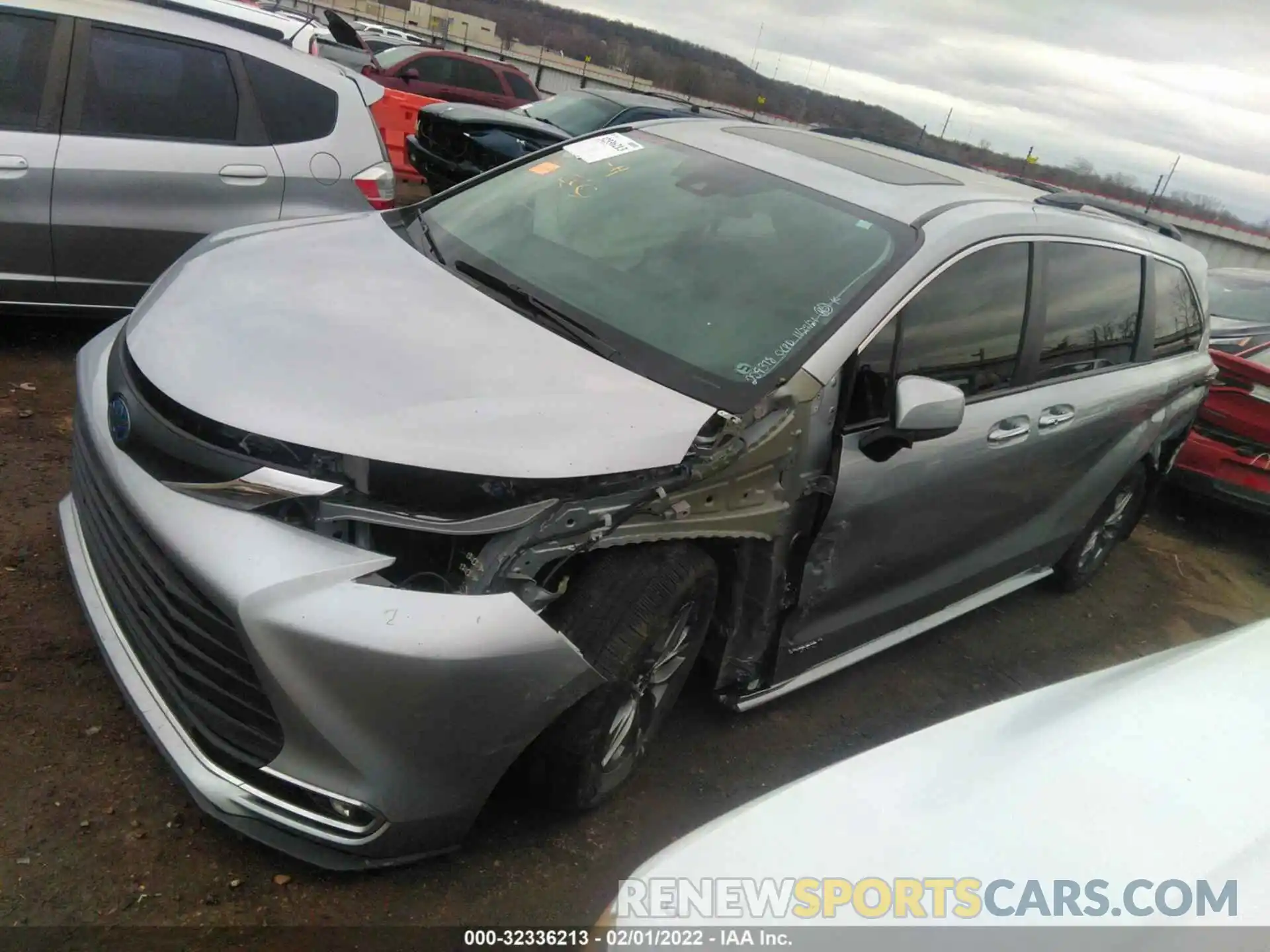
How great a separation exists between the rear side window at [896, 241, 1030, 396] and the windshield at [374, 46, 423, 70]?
12704 mm

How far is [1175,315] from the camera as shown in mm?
4230

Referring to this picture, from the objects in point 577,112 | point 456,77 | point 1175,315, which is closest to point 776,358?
point 1175,315

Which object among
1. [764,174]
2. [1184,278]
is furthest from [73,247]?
[1184,278]

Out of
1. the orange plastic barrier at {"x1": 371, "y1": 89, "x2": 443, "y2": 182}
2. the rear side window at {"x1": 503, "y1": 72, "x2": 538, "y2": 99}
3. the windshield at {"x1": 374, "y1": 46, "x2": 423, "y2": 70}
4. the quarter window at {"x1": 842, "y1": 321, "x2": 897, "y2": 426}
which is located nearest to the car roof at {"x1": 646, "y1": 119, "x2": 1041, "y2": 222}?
the quarter window at {"x1": 842, "y1": 321, "x2": 897, "y2": 426}

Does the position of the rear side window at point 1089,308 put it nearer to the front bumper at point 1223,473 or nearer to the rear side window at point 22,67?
the front bumper at point 1223,473

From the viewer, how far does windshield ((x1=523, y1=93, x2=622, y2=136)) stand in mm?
10031

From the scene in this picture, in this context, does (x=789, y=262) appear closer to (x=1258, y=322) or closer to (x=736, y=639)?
(x=736, y=639)

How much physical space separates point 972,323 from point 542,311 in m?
1.39

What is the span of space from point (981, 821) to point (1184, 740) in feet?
1.53

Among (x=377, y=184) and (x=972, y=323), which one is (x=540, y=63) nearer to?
(x=377, y=184)

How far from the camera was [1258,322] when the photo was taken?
273 inches

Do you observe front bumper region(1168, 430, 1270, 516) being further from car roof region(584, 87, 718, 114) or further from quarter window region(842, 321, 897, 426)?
car roof region(584, 87, 718, 114)

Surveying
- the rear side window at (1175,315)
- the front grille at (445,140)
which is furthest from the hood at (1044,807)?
the front grille at (445,140)

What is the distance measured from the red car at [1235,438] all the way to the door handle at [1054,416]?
248 cm
